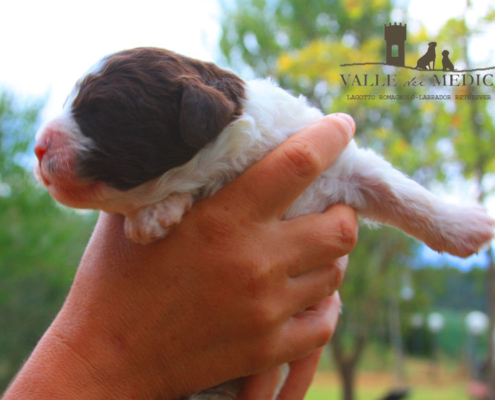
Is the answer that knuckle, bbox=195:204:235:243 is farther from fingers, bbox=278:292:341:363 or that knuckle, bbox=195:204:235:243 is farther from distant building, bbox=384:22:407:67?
distant building, bbox=384:22:407:67

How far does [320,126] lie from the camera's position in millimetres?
1964

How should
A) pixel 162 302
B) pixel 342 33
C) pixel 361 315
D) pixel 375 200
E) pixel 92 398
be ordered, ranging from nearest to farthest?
pixel 92 398
pixel 162 302
pixel 375 200
pixel 361 315
pixel 342 33

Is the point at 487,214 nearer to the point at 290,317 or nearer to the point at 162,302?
the point at 290,317

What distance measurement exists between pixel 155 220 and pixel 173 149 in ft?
0.97

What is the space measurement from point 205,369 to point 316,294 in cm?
56

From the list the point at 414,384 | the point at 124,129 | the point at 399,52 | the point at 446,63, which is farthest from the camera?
the point at 414,384

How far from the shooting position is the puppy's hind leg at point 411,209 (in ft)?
6.73

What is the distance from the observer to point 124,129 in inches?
63.8

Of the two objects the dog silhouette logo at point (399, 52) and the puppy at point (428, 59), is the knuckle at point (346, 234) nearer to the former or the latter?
the dog silhouette logo at point (399, 52)

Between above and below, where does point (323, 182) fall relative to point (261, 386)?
above

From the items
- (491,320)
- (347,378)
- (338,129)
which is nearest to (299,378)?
(338,129)

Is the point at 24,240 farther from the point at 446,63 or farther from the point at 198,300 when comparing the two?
the point at 198,300

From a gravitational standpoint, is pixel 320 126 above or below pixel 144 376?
above

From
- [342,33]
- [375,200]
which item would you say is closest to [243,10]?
[342,33]
